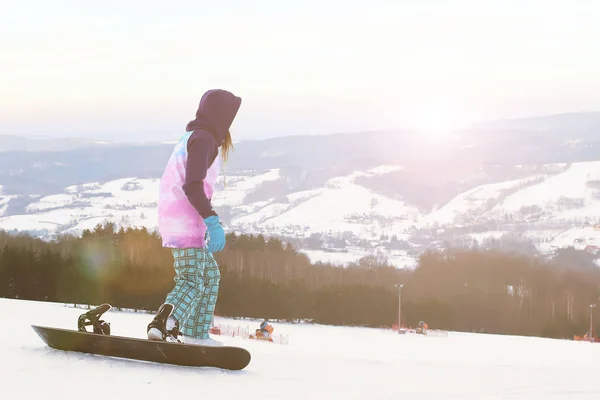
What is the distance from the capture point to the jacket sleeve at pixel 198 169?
6.41 m

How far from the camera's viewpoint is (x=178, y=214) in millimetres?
6625

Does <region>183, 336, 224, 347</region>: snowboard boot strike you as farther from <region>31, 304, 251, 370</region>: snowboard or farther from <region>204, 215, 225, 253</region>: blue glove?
<region>204, 215, 225, 253</region>: blue glove

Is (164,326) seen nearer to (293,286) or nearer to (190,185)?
(190,185)

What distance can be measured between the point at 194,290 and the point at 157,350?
641mm

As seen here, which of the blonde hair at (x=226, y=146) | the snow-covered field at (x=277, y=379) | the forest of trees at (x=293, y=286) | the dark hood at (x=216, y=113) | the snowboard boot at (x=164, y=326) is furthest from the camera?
the forest of trees at (x=293, y=286)

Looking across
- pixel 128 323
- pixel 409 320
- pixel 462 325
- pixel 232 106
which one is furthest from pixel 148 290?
pixel 232 106

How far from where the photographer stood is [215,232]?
646cm

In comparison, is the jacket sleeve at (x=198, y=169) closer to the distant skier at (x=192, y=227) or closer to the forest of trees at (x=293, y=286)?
the distant skier at (x=192, y=227)

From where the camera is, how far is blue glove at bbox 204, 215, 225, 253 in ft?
21.1

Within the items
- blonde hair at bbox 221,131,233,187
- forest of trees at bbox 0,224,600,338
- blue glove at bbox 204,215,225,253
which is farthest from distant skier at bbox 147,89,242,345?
forest of trees at bbox 0,224,600,338

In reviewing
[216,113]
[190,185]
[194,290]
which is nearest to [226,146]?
[216,113]

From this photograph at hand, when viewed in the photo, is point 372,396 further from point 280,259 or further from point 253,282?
point 280,259

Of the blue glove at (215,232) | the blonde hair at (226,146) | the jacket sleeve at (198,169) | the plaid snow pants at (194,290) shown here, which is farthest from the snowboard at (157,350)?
the blonde hair at (226,146)

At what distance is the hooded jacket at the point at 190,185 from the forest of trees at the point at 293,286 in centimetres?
4931
